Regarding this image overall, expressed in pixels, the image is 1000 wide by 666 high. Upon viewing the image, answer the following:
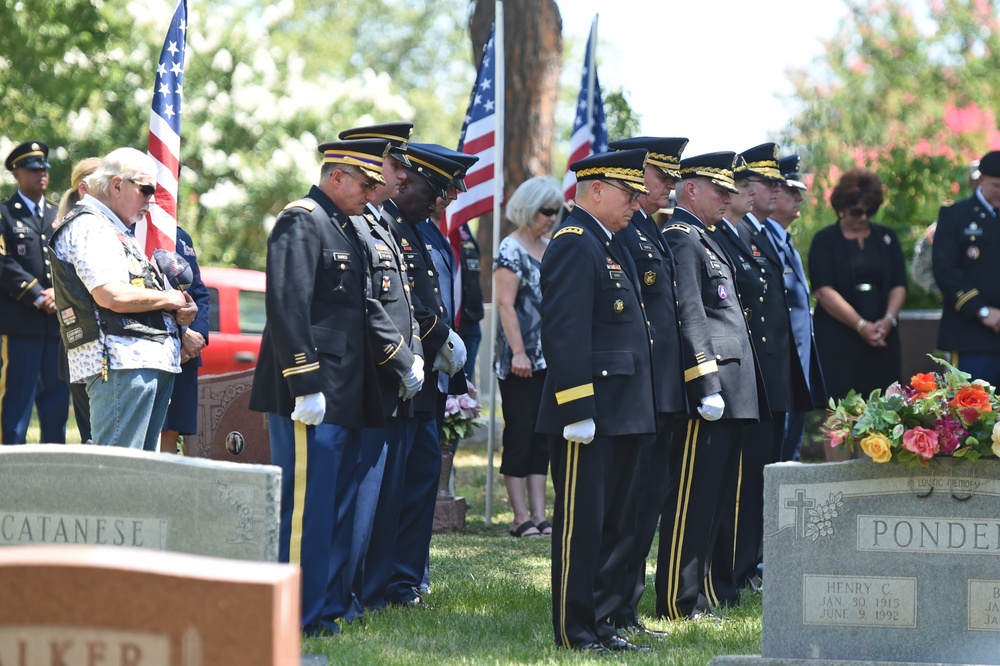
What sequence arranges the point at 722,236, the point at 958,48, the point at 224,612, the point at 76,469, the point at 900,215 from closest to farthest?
the point at 224,612 < the point at 76,469 < the point at 722,236 < the point at 900,215 < the point at 958,48

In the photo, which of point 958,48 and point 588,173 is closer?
point 588,173

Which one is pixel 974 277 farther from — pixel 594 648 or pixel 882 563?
pixel 594 648

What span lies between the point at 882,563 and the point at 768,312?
248cm

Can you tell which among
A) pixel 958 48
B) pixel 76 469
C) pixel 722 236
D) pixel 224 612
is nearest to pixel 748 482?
pixel 722 236

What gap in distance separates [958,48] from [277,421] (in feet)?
82.5

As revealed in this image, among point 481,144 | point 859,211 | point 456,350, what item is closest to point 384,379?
point 456,350

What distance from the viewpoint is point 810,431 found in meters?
13.2

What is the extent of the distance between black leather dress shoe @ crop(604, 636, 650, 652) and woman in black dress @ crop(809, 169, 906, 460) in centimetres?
406

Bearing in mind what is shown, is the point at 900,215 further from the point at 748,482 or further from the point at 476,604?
the point at 476,604

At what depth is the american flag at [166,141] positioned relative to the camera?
8.30 meters

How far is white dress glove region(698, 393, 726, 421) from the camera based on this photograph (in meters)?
6.70

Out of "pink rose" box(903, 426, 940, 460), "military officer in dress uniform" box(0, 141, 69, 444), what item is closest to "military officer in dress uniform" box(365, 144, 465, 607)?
"pink rose" box(903, 426, 940, 460)

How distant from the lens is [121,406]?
633 cm

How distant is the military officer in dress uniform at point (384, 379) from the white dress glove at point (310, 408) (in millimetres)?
487
